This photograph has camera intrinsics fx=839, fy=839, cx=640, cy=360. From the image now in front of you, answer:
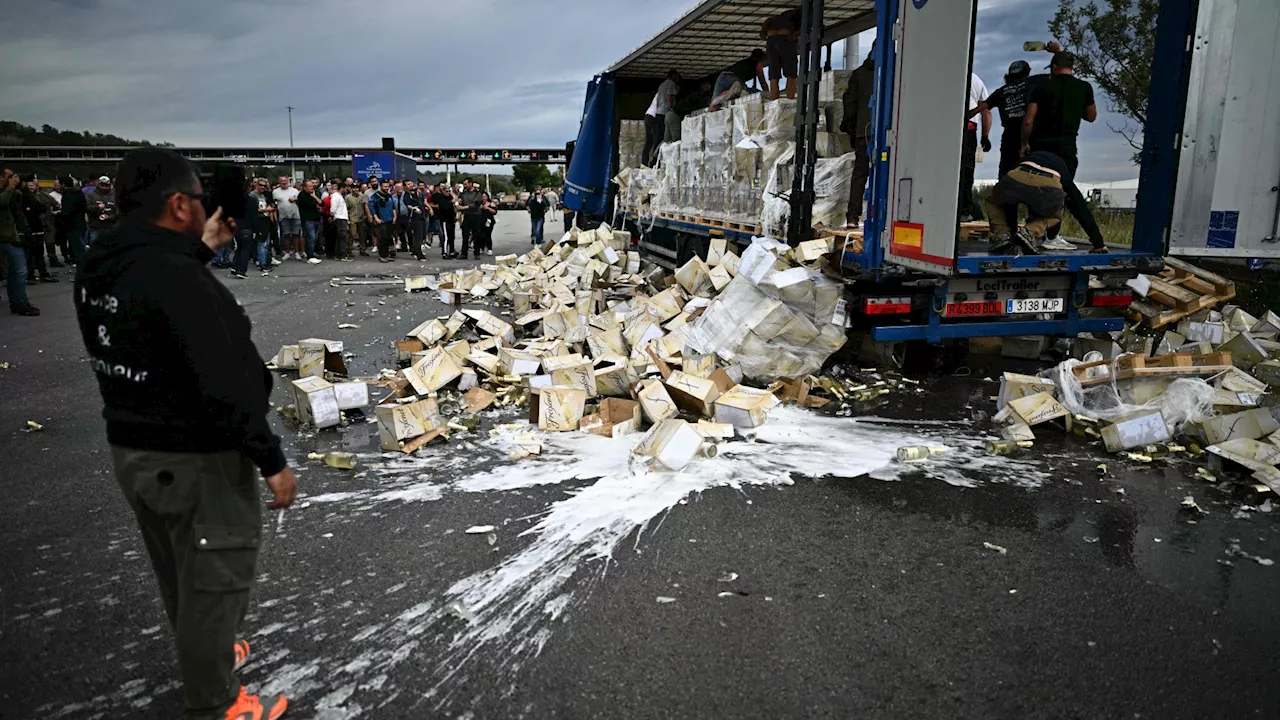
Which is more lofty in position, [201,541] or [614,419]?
[201,541]

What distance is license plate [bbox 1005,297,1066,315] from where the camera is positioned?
6.64 metres

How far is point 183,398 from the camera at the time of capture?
2148 mm

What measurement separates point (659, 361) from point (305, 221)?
15.1m

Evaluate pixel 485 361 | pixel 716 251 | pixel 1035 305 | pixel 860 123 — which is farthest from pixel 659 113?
pixel 1035 305

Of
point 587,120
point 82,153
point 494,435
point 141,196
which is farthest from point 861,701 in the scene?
point 82,153

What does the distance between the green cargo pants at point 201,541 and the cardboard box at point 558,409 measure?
3209mm

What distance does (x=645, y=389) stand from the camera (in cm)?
579

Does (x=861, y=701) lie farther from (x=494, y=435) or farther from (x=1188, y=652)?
(x=494, y=435)

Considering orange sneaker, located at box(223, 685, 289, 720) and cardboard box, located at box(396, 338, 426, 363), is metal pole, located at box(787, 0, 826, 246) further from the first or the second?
orange sneaker, located at box(223, 685, 289, 720)

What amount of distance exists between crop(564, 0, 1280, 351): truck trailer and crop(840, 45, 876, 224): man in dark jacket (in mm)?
344

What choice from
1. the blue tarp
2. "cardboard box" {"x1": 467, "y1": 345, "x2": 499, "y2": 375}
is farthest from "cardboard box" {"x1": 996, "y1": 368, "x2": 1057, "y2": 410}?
the blue tarp

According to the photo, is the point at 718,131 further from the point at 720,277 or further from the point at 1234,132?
the point at 1234,132

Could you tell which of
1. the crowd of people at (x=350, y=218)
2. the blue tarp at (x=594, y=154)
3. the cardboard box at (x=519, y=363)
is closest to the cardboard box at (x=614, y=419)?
the cardboard box at (x=519, y=363)

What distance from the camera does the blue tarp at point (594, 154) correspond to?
14.6 m
